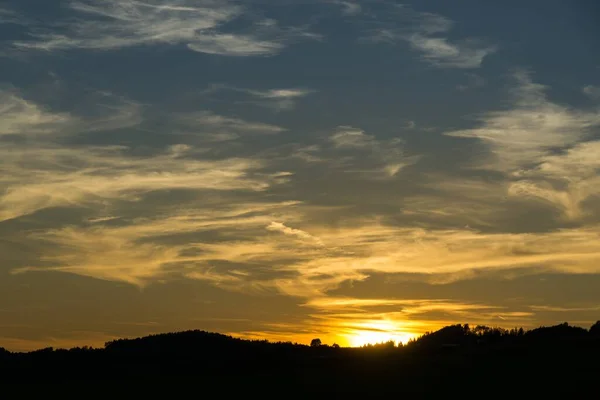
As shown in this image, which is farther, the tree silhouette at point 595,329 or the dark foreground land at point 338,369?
the tree silhouette at point 595,329

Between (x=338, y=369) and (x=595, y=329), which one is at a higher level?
(x=595, y=329)

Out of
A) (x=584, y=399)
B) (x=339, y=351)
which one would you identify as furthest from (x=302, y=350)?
(x=584, y=399)

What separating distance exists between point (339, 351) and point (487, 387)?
1385 cm

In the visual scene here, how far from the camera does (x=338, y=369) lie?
155 feet

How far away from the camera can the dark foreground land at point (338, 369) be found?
137 feet

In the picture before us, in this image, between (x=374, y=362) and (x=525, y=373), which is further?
(x=374, y=362)

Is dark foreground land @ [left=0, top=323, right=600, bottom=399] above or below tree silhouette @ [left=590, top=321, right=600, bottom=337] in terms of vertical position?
below

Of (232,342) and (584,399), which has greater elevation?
(232,342)

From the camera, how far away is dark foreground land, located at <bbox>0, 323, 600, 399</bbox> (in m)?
41.7

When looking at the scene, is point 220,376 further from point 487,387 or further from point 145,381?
point 487,387

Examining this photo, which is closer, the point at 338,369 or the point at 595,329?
the point at 338,369

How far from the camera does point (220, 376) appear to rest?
158ft

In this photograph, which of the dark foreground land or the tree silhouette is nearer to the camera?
the dark foreground land

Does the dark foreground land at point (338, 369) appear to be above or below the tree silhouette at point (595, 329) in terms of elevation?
below
